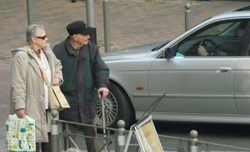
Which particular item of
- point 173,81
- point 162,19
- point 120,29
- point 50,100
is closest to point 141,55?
point 173,81

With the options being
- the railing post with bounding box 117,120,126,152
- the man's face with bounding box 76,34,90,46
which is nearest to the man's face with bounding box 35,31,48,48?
the man's face with bounding box 76,34,90,46

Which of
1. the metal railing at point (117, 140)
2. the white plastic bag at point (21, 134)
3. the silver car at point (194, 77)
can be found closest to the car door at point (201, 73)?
the silver car at point (194, 77)

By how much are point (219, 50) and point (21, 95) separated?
287 centimetres

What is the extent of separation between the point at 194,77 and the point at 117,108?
116cm

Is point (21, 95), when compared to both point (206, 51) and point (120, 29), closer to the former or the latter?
point (206, 51)

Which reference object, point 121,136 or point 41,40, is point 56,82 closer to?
point 41,40

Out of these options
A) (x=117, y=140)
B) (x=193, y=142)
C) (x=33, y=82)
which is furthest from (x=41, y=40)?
(x=193, y=142)

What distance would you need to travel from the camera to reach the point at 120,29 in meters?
15.1

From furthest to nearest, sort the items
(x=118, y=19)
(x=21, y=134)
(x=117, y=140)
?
(x=118, y=19) → (x=21, y=134) → (x=117, y=140)

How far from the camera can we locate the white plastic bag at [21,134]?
201 inches

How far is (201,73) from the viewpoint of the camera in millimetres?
6977

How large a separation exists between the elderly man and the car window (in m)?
1.73

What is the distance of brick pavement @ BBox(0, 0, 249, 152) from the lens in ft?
45.4

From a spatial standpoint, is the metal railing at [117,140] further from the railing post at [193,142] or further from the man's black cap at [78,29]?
the man's black cap at [78,29]
